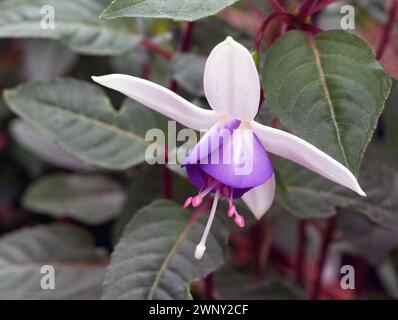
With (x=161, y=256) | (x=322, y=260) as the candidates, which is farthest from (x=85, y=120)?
(x=322, y=260)

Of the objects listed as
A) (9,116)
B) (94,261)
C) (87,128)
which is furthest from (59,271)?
(9,116)

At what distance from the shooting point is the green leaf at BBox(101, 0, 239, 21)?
0.49m

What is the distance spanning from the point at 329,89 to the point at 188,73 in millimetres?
338

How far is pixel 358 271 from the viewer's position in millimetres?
1188

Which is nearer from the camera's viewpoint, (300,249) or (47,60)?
(300,249)

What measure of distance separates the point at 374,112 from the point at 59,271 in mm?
659

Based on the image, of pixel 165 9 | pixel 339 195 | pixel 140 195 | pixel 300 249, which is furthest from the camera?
pixel 300 249

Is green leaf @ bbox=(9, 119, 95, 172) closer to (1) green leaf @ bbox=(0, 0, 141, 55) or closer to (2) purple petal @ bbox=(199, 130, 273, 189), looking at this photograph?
(1) green leaf @ bbox=(0, 0, 141, 55)

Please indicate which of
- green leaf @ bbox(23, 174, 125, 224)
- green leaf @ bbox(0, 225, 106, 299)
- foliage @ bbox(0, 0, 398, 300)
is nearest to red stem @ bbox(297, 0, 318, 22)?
foliage @ bbox(0, 0, 398, 300)

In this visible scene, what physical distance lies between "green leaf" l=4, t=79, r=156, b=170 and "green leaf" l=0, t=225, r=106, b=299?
0.26 m

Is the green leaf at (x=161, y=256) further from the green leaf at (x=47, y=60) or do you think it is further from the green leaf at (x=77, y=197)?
the green leaf at (x=47, y=60)

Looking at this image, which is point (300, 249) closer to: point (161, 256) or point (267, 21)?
point (161, 256)

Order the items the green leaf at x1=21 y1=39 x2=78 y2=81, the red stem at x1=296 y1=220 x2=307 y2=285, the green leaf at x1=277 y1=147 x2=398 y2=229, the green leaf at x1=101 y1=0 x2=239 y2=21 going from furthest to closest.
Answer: the green leaf at x1=21 y1=39 x2=78 y2=81, the red stem at x1=296 y1=220 x2=307 y2=285, the green leaf at x1=277 y1=147 x2=398 y2=229, the green leaf at x1=101 y1=0 x2=239 y2=21

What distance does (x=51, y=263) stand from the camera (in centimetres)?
100
